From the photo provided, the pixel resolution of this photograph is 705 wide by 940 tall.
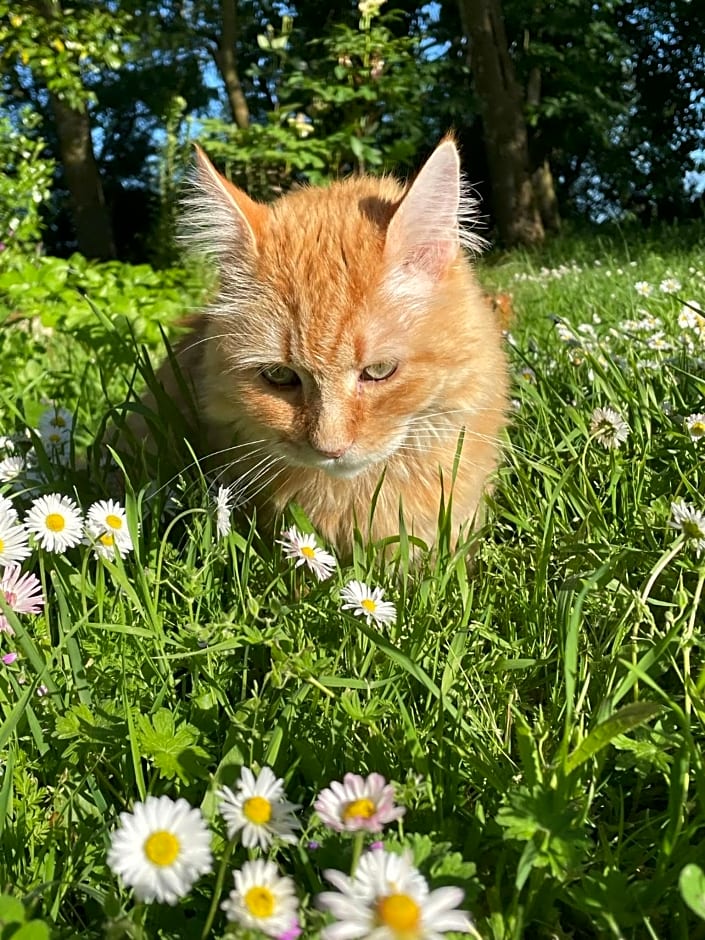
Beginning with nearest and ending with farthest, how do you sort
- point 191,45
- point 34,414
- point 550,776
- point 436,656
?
point 550,776 → point 436,656 → point 34,414 → point 191,45

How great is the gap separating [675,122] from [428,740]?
11571 mm

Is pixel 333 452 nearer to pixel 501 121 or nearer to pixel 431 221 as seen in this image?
pixel 431 221

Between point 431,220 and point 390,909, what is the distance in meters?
1.34

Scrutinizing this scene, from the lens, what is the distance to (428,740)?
94 cm

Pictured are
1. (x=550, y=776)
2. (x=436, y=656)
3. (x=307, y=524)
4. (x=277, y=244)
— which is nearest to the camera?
(x=550, y=776)

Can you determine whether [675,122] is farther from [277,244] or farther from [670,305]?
[277,244]

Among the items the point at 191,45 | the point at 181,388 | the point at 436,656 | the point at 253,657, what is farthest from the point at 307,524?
the point at 191,45

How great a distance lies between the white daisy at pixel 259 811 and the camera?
2.10ft

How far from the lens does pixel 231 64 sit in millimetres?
9016

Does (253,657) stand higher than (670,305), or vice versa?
(670,305)

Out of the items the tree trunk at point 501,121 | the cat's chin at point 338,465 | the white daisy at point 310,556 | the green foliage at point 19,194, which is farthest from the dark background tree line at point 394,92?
the white daisy at point 310,556

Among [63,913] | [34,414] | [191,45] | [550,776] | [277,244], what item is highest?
[191,45]

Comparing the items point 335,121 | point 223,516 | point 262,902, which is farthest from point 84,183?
point 262,902

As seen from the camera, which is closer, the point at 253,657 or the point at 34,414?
the point at 253,657
